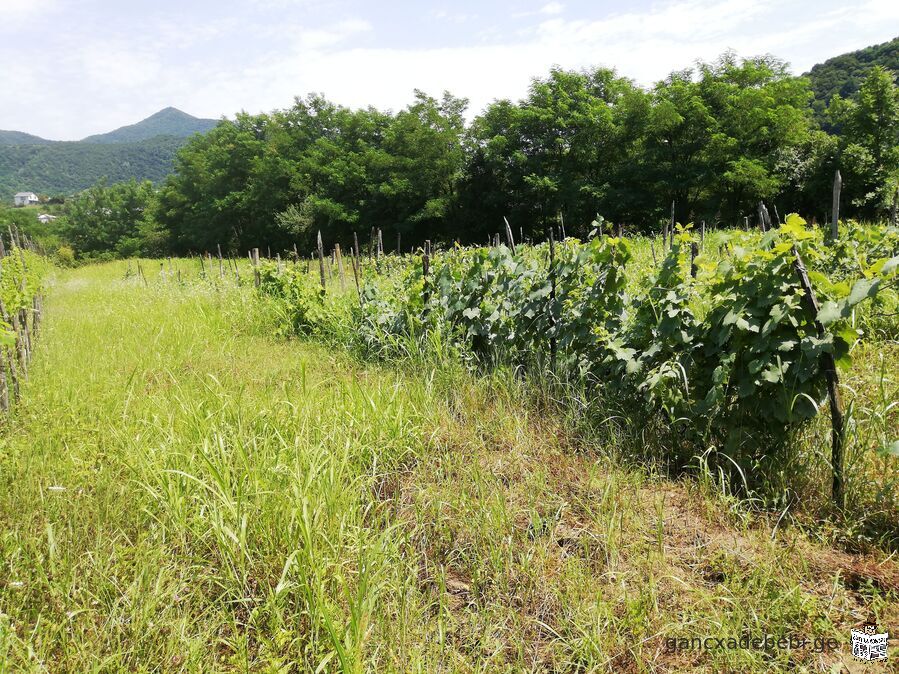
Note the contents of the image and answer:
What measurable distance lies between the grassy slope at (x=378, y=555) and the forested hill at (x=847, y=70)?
4955 centimetres

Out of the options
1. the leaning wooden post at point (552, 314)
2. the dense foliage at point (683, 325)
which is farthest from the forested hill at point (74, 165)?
the leaning wooden post at point (552, 314)

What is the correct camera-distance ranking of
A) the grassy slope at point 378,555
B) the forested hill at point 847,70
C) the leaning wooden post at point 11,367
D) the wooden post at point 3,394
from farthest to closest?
the forested hill at point 847,70 → the leaning wooden post at point 11,367 → the wooden post at point 3,394 → the grassy slope at point 378,555

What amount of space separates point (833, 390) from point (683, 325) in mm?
823

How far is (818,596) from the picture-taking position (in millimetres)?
1957

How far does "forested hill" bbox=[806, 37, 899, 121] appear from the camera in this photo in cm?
4059

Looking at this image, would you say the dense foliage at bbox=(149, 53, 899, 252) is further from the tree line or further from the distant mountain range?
the distant mountain range

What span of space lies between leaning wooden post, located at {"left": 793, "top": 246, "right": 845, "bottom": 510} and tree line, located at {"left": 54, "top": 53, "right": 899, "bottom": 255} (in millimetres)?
20540

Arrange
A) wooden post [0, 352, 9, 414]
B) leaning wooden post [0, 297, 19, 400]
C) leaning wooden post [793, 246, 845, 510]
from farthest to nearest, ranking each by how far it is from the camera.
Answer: leaning wooden post [0, 297, 19, 400] < wooden post [0, 352, 9, 414] < leaning wooden post [793, 246, 845, 510]

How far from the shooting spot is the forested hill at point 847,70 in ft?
133

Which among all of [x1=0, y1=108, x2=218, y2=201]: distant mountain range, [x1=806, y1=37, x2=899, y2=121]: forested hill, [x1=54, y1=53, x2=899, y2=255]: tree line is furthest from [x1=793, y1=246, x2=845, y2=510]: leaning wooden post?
[x1=0, y1=108, x2=218, y2=201]: distant mountain range

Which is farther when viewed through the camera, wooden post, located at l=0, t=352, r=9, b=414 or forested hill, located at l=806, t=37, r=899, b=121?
forested hill, located at l=806, t=37, r=899, b=121

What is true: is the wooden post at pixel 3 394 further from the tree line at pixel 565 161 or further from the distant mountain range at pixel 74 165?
the distant mountain range at pixel 74 165

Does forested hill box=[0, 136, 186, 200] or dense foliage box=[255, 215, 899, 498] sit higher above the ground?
forested hill box=[0, 136, 186, 200]

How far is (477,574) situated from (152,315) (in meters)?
7.55
